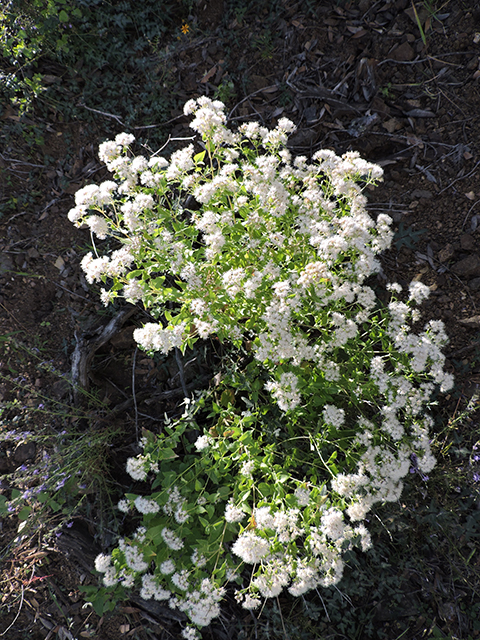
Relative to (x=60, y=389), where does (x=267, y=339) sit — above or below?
above

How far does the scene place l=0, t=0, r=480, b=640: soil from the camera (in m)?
4.08

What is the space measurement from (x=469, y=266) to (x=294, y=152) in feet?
7.64

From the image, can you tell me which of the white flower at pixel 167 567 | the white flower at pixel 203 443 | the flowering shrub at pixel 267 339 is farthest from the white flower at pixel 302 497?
the white flower at pixel 167 567

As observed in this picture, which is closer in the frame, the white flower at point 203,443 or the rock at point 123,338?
the white flower at point 203,443

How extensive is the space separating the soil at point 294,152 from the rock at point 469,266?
0.04 feet

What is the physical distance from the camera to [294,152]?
15.6ft

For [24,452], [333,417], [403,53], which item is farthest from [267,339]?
[403,53]

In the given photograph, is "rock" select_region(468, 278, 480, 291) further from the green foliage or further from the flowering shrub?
the green foliage

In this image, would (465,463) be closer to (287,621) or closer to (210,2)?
(287,621)

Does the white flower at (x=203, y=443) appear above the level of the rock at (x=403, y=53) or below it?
below

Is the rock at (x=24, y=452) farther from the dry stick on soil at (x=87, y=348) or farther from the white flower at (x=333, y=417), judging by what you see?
the white flower at (x=333, y=417)

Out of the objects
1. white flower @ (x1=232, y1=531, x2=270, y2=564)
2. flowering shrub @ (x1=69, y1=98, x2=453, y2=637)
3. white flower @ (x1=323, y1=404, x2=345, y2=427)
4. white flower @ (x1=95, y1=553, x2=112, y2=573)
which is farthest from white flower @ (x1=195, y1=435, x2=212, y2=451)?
white flower @ (x1=95, y1=553, x2=112, y2=573)

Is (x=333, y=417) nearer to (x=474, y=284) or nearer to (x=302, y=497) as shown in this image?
(x=302, y=497)

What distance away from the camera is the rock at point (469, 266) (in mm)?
4141
